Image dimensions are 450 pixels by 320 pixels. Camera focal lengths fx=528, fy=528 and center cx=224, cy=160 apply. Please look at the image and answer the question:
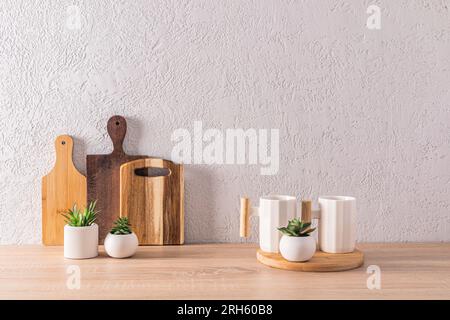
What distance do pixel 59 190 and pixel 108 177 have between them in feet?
0.42

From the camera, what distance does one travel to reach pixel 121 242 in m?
1.20

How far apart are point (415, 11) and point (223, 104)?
57 cm

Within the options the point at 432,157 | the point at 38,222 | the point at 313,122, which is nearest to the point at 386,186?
the point at 432,157

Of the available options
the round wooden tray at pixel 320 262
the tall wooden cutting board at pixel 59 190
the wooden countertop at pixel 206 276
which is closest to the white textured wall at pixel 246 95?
the tall wooden cutting board at pixel 59 190

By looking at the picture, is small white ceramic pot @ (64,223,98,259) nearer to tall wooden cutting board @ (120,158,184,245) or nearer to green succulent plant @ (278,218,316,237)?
tall wooden cutting board @ (120,158,184,245)

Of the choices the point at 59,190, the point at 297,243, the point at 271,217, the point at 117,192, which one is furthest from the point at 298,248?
the point at 59,190

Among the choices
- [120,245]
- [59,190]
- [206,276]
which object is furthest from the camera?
[59,190]

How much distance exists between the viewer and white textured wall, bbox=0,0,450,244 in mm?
1363

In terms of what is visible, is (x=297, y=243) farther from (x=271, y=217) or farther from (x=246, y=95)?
(x=246, y=95)

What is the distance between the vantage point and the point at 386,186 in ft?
4.62

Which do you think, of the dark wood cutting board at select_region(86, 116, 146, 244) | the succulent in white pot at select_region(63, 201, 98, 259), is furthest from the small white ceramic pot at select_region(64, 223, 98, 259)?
the dark wood cutting board at select_region(86, 116, 146, 244)

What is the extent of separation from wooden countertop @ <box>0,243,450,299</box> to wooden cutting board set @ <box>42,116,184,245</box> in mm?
60
